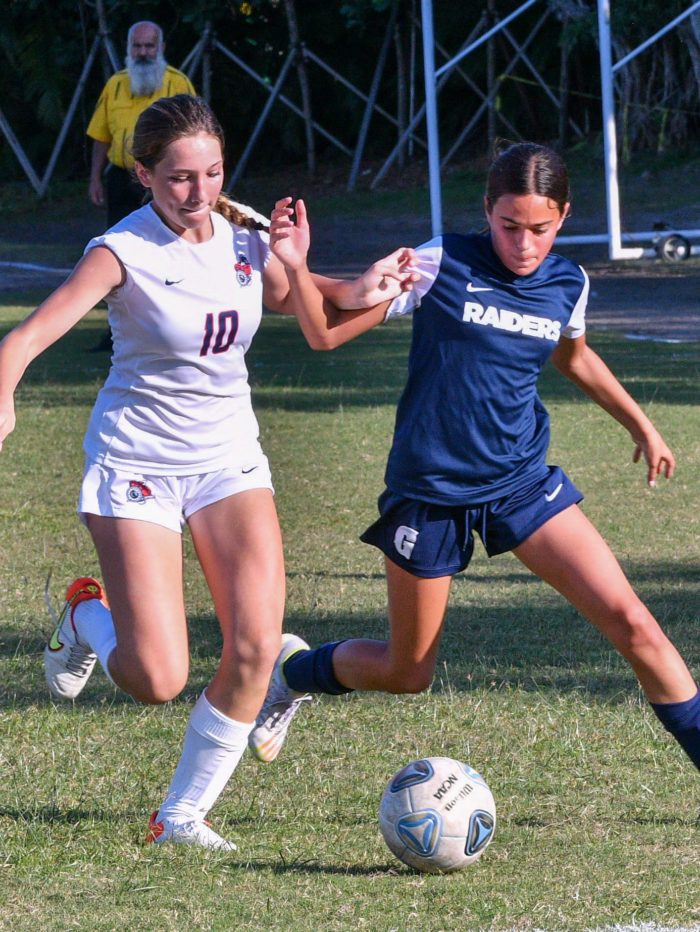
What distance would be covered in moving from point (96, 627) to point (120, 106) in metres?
8.16

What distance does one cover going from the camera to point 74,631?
450 centimetres

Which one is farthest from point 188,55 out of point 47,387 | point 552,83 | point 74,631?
point 74,631

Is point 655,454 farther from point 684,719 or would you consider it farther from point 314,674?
point 314,674

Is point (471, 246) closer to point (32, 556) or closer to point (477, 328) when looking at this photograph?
point (477, 328)

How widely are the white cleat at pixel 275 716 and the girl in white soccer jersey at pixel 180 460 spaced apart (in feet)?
1.42

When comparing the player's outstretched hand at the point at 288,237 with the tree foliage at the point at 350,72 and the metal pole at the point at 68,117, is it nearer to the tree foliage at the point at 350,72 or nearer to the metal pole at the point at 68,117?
the tree foliage at the point at 350,72

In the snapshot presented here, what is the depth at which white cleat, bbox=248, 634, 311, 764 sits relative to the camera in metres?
4.33

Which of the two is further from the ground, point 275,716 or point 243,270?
point 243,270

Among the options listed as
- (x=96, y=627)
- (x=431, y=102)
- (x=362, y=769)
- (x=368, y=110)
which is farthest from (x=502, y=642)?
(x=368, y=110)

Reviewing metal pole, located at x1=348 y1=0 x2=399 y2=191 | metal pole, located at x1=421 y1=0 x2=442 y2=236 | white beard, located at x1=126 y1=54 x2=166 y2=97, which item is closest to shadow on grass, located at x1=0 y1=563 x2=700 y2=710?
white beard, located at x1=126 y1=54 x2=166 y2=97

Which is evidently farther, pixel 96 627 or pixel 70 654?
pixel 70 654

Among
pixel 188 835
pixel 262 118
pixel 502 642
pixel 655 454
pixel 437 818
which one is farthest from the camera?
pixel 262 118

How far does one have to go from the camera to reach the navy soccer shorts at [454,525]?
13.0 feet

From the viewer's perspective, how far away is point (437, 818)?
11.8ft
